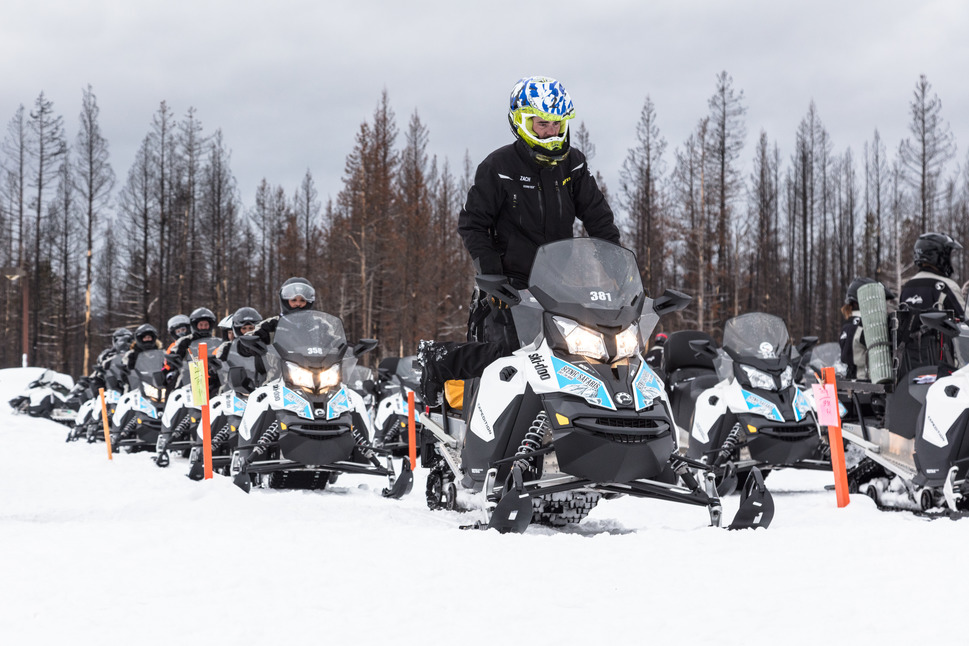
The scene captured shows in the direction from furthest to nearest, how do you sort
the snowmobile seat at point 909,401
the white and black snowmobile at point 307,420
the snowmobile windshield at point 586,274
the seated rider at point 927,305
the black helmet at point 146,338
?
the black helmet at point 146,338 → the white and black snowmobile at point 307,420 → the seated rider at point 927,305 → the snowmobile seat at point 909,401 → the snowmobile windshield at point 586,274

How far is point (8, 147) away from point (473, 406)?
51.4m

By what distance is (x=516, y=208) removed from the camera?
5629 millimetres

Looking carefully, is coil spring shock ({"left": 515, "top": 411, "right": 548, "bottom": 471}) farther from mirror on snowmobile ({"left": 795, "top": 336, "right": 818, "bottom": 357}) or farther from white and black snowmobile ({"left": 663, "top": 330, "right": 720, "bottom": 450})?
mirror on snowmobile ({"left": 795, "top": 336, "right": 818, "bottom": 357})

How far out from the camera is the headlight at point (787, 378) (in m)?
8.96

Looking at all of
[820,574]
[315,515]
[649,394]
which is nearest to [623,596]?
[820,574]

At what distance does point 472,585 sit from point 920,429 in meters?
4.56

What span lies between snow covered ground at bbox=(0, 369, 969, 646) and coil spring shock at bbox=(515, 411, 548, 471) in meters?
0.61

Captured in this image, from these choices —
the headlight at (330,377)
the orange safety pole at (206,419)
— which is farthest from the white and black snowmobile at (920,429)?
the orange safety pole at (206,419)

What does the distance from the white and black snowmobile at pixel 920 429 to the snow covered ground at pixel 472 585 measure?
69.2 inches

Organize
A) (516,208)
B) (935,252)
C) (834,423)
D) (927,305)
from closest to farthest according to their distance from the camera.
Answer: (516,208) < (834,423) < (927,305) < (935,252)

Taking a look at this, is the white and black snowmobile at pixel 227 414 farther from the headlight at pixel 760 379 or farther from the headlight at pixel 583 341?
the headlight at pixel 583 341

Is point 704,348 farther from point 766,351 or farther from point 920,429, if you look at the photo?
point 920,429

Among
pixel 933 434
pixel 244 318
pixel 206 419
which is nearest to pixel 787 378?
pixel 933 434

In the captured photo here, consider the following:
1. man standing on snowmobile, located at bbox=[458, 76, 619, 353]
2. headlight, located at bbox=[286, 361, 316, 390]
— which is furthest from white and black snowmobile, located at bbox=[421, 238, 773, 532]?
headlight, located at bbox=[286, 361, 316, 390]
